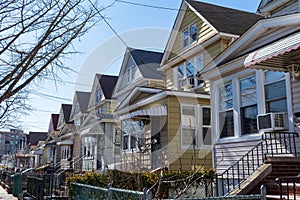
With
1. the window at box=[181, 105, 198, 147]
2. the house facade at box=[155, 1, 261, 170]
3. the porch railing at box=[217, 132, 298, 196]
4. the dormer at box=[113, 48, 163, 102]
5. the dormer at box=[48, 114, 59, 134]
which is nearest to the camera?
the porch railing at box=[217, 132, 298, 196]

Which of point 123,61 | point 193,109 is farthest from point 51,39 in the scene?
point 123,61

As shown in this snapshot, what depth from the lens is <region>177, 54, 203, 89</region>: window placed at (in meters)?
15.6

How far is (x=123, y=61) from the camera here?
24359 millimetres

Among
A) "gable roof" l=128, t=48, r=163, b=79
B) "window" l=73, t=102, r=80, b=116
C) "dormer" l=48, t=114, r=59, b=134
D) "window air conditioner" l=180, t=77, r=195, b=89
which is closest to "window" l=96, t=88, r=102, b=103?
"window" l=73, t=102, r=80, b=116

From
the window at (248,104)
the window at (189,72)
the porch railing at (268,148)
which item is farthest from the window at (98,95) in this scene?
the porch railing at (268,148)

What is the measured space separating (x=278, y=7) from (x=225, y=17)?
18.0 ft

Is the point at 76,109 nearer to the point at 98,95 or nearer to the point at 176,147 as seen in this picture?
the point at 98,95

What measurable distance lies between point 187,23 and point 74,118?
69.7 ft

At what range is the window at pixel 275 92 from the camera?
837 cm

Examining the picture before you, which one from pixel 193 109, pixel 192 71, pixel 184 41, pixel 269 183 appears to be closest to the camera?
pixel 269 183

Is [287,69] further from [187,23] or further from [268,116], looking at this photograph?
[187,23]

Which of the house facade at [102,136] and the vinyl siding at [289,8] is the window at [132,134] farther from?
the vinyl siding at [289,8]

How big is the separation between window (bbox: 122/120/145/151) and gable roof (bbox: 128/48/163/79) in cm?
505

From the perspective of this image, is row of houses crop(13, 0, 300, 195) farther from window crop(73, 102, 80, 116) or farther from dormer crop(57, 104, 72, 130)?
dormer crop(57, 104, 72, 130)
